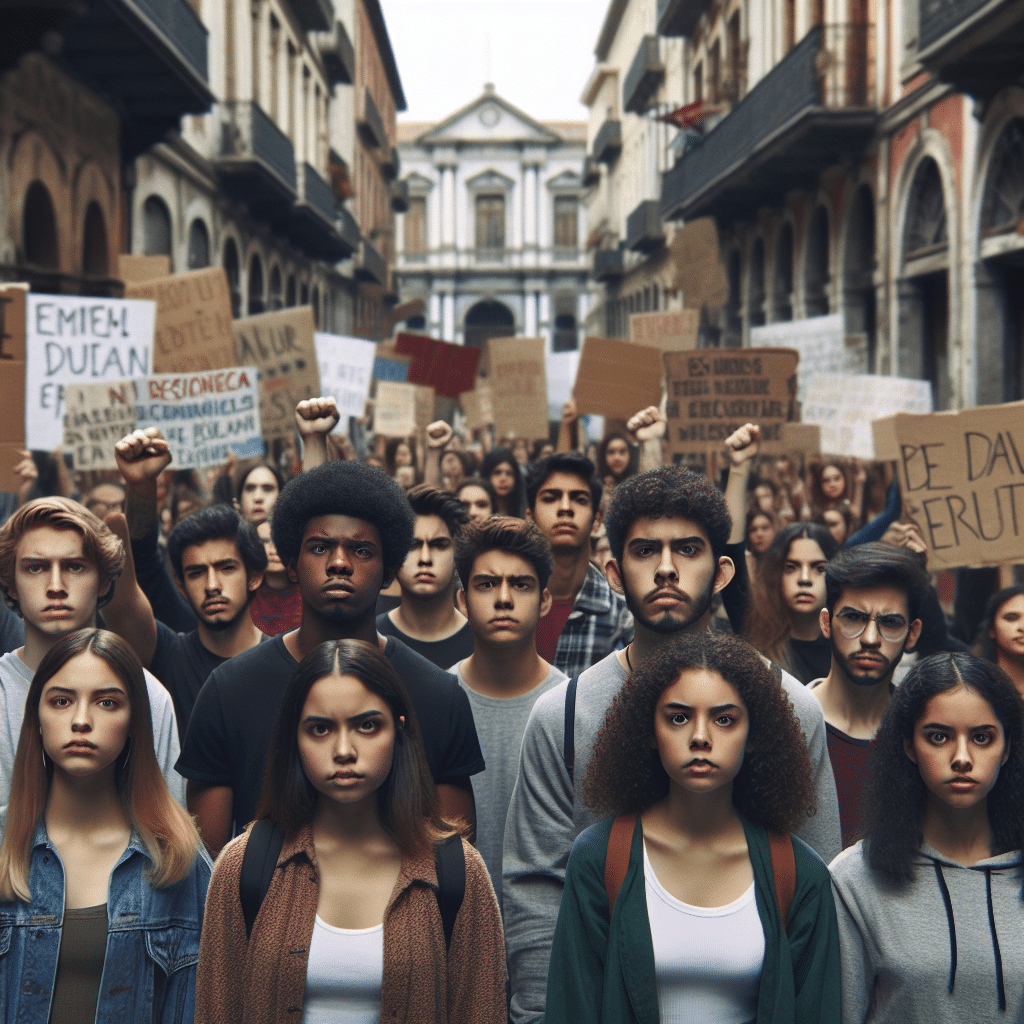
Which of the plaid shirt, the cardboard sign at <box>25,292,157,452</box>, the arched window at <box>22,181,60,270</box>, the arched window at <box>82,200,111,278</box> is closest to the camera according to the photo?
the plaid shirt

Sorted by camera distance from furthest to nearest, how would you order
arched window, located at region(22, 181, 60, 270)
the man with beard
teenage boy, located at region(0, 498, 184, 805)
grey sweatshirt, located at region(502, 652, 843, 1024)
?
arched window, located at region(22, 181, 60, 270) → the man with beard → teenage boy, located at region(0, 498, 184, 805) → grey sweatshirt, located at region(502, 652, 843, 1024)

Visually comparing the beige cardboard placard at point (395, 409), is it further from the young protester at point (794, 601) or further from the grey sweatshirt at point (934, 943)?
the grey sweatshirt at point (934, 943)

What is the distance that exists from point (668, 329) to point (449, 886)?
8885mm

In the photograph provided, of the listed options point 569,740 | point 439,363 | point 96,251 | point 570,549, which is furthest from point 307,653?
point 96,251

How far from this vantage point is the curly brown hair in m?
2.54

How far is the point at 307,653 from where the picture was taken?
9.95 feet

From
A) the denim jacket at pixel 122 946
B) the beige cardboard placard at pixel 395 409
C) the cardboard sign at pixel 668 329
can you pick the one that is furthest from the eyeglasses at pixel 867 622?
the beige cardboard placard at pixel 395 409

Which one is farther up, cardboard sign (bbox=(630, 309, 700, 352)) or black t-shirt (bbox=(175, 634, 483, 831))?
cardboard sign (bbox=(630, 309, 700, 352))

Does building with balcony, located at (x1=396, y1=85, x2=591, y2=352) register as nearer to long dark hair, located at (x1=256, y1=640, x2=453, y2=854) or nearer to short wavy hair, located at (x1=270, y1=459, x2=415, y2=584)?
short wavy hair, located at (x1=270, y1=459, x2=415, y2=584)

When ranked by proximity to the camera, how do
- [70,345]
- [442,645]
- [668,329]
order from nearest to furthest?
[442,645] → [70,345] → [668,329]

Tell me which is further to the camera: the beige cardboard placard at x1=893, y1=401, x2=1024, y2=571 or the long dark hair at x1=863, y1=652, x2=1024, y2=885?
the beige cardboard placard at x1=893, y1=401, x2=1024, y2=571

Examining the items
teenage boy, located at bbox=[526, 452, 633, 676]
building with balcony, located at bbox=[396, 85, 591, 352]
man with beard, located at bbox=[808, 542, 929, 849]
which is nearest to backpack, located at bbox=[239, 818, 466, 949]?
man with beard, located at bbox=[808, 542, 929, 849]

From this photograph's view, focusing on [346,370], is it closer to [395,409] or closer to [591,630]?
[395,409]

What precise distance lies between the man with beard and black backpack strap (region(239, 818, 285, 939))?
1567 millimetres
